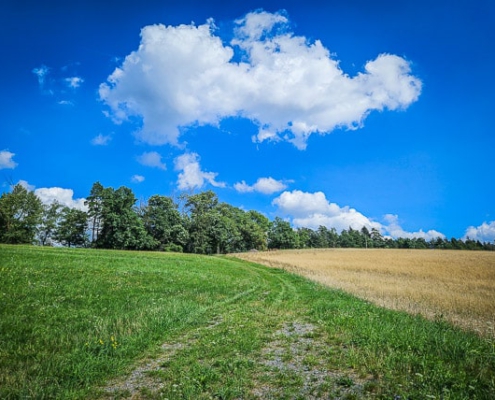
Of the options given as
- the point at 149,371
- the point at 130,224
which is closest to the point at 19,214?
the point at 130,224

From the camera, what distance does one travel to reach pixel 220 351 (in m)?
8.04

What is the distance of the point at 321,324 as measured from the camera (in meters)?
11.0

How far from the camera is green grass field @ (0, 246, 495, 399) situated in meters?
5.98

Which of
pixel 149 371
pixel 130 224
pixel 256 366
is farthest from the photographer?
pixel 130 224

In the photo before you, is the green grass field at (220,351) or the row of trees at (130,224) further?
the row of trees at (130,224)

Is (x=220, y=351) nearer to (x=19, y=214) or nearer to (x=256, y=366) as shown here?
(x=256, y=366)

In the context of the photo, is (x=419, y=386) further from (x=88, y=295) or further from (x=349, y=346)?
(x=88, y=295)

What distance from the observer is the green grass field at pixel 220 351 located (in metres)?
5.98

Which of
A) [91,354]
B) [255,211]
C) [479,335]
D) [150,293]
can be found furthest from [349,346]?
[255,211]

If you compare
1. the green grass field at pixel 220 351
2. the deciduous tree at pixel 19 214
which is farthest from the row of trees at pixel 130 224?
the green grass field at pixel 220 351

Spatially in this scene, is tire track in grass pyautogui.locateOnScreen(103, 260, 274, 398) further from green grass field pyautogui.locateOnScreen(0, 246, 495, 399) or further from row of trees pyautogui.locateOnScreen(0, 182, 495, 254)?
row of trees pyautogui.locateOnScreen(0, 182, 495, 254)

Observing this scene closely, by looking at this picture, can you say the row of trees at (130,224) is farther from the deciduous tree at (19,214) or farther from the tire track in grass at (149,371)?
the tire track in grass at (149,371)

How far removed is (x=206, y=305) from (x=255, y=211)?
98.7m

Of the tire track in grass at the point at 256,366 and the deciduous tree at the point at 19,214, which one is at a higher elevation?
the deciduous tree at the point at 19,214
